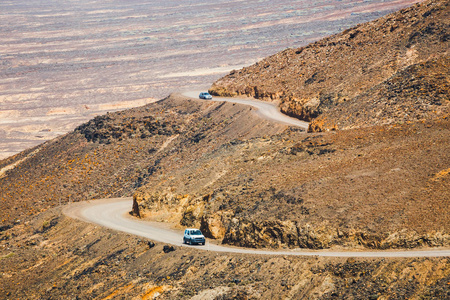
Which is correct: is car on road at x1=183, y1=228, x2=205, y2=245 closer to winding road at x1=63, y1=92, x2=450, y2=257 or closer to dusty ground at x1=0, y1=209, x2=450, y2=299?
winding road at x1=63, y1=92, x2=450, y2=257

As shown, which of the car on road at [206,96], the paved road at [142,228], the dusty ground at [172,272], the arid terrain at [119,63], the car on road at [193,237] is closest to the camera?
the dusty ground at [172,272]

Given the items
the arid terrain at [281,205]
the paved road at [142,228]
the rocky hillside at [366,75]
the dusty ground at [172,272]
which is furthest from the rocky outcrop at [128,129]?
the dusty ground at [172,272]

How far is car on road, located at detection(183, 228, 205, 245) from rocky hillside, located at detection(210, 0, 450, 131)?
15.3 meters

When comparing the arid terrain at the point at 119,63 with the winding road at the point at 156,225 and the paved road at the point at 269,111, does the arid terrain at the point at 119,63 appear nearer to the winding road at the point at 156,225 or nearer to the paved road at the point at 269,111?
the paved road at the point at 269,111

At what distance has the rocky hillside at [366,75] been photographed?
38938 millimetres

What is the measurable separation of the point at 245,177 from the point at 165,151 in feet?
82.4

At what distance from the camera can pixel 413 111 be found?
3691 centimetres

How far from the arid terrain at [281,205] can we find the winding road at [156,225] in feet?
1.88

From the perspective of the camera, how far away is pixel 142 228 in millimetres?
34500

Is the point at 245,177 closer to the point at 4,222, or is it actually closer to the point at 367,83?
the point at 367,83

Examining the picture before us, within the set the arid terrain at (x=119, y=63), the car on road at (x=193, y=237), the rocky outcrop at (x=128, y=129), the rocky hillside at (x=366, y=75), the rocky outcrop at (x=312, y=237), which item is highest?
the rocky hillside at (x=366, y=75)

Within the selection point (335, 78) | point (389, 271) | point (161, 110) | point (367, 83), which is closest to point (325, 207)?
point (389, 271)

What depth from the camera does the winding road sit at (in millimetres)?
22125

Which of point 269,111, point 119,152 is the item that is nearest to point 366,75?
point 269,111
